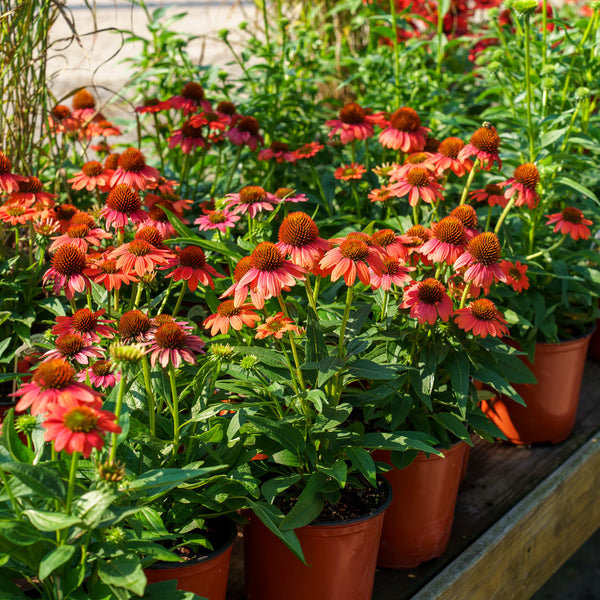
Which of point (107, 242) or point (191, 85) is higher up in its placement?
point (191, 85)

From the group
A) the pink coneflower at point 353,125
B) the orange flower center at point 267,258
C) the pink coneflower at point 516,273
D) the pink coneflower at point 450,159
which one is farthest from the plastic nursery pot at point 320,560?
the pink coneflower at point 353,125

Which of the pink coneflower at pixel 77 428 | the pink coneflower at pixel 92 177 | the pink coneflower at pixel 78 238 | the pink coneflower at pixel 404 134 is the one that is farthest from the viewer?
the pink coneflower at pixel 404 134

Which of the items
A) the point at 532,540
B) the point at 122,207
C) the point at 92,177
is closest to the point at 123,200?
the point at 122,207

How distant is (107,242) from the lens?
1447 mm

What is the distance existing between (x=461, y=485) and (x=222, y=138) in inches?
38.3

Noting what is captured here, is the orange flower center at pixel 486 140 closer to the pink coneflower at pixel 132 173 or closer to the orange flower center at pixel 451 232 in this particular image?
the orange flower center at pixel 451 232

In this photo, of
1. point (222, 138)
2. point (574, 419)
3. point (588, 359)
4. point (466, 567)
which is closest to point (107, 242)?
point (222, 138)

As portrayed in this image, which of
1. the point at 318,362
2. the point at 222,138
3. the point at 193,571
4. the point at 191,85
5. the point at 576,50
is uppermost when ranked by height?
the point at 576,50

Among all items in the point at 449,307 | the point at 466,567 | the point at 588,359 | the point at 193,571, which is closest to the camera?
the point at 193,571

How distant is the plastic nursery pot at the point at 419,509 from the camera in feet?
4.10

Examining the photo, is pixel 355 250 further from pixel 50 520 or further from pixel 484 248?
pixel 50 520

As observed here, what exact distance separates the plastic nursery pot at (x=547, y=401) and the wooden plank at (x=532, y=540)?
0.09m

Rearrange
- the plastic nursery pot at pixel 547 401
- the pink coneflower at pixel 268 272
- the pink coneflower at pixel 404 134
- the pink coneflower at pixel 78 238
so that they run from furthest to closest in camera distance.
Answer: the plastic nursery pot at pixel 547 401
the pink coneflower at pixel 404 134
the pink coneflower at pixel 78 238
the pink coneflower at pixel 268 272

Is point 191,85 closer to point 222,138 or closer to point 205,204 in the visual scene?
point 222,138
